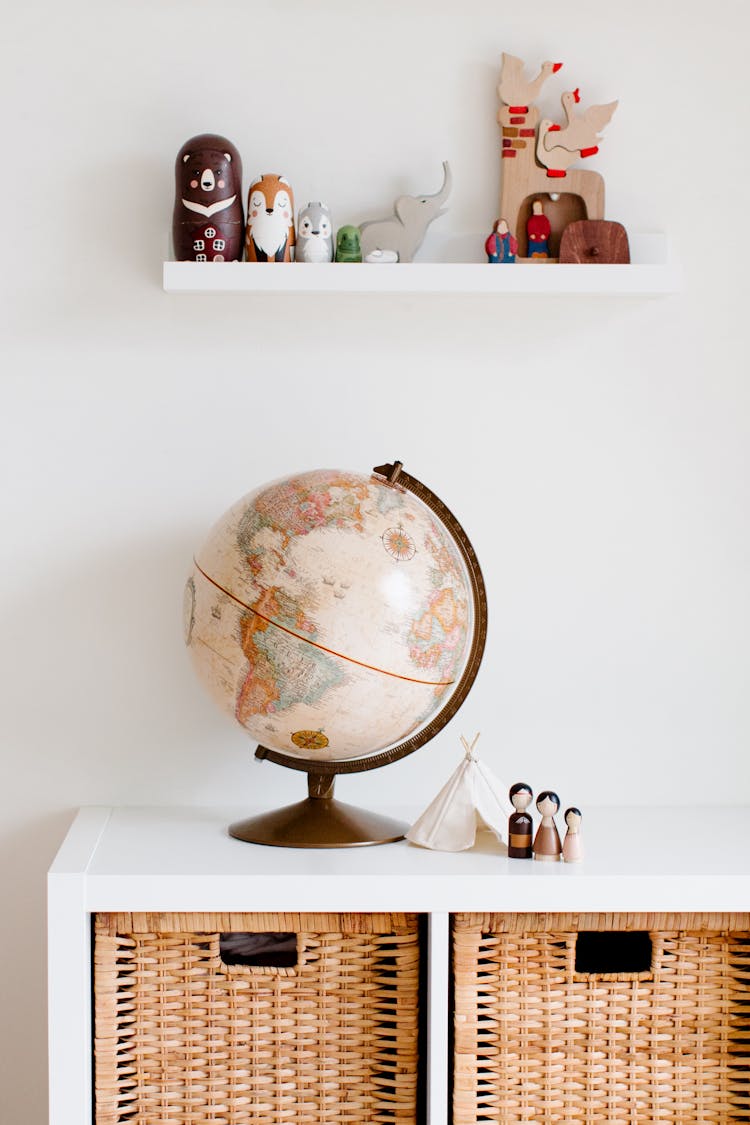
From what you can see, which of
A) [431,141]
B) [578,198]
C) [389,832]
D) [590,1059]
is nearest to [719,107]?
[578,198]

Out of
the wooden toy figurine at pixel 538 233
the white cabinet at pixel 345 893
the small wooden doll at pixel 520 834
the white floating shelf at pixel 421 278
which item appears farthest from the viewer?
the wooden toy figurine at pixel 538 233

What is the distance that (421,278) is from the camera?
1.52 meters

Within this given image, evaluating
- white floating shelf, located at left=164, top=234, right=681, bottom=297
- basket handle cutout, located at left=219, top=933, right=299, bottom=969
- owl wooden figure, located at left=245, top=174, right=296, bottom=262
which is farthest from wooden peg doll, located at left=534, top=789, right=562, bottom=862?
owl wooden figure, located at left=245, top=174, right=296, bottom=262

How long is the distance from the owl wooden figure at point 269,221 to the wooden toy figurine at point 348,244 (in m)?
0.07

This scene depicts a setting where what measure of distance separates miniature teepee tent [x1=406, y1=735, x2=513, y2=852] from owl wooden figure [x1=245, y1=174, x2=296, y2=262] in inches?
26.7

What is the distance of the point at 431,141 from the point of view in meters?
1.65

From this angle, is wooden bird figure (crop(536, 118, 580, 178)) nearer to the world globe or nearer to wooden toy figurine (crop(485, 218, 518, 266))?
wooden toy figurine (crop(485, 218, 518, 266))

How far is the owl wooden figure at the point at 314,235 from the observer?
1.54 metres

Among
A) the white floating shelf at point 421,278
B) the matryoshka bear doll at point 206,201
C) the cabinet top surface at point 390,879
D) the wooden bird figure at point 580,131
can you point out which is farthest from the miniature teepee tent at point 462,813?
the wooden bird figure at point 580,131

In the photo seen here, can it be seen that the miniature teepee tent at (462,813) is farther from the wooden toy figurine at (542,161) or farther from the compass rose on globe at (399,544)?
the wooden toy figurine at (542,161)

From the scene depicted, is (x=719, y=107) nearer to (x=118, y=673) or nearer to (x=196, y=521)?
(x=196, y=521)

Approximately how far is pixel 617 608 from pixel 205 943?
0.75m

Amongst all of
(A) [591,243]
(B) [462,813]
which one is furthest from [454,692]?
(A) [591,243]

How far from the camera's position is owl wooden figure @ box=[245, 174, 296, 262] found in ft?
4.98
